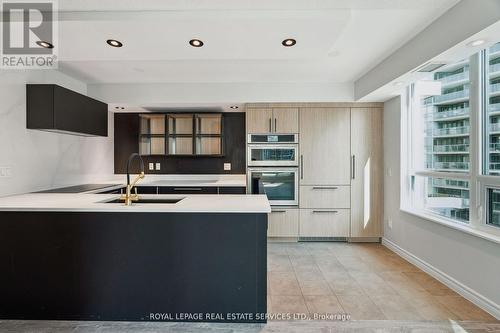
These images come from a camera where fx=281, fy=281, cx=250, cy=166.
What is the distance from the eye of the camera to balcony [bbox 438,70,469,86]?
8.76ft

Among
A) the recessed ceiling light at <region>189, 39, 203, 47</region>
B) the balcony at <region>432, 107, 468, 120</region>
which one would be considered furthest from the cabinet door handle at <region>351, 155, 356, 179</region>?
the recessed ceiling light at <region>189, 39, 203, 47</region>

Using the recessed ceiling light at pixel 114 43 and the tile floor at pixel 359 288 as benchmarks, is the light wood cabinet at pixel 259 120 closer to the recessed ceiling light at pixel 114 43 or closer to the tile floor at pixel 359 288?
the tile floor at pixel 359 288

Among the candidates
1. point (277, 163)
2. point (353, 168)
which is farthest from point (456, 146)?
point (277, 163)

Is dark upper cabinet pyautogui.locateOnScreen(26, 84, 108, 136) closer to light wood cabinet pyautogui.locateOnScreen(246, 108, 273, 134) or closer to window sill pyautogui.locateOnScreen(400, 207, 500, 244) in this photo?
light wood cabinet pyautogui.locateOnScreen(246, 108, 273, 134)

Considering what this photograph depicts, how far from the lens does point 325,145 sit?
4164 mm

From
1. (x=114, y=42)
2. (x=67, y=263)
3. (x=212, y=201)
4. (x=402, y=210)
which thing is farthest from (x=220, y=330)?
(x=402, y=210)

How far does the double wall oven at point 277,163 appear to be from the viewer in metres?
4.18

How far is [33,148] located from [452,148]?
4.49 meters

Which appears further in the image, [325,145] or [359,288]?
[325,145]

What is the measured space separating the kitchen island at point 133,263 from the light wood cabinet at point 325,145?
7.36 feet

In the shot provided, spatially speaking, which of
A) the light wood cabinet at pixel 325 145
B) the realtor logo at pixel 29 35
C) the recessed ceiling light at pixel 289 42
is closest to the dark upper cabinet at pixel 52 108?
the realtor logo at pixel 29 35

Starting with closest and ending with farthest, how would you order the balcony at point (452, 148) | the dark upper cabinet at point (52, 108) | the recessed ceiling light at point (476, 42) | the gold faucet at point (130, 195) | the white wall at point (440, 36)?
the white wall at point (440, 36), the recessed ceiling light at point (476, 42), the gold faucet at point (130, 195), the balcony at point (452, 148), the dark upper cabinet at point (52, 108)

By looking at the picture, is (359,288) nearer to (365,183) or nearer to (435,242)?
(435,242)

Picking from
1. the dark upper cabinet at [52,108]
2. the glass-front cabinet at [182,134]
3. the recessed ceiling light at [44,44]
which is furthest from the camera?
the glass-front cabinet at [182,134]
